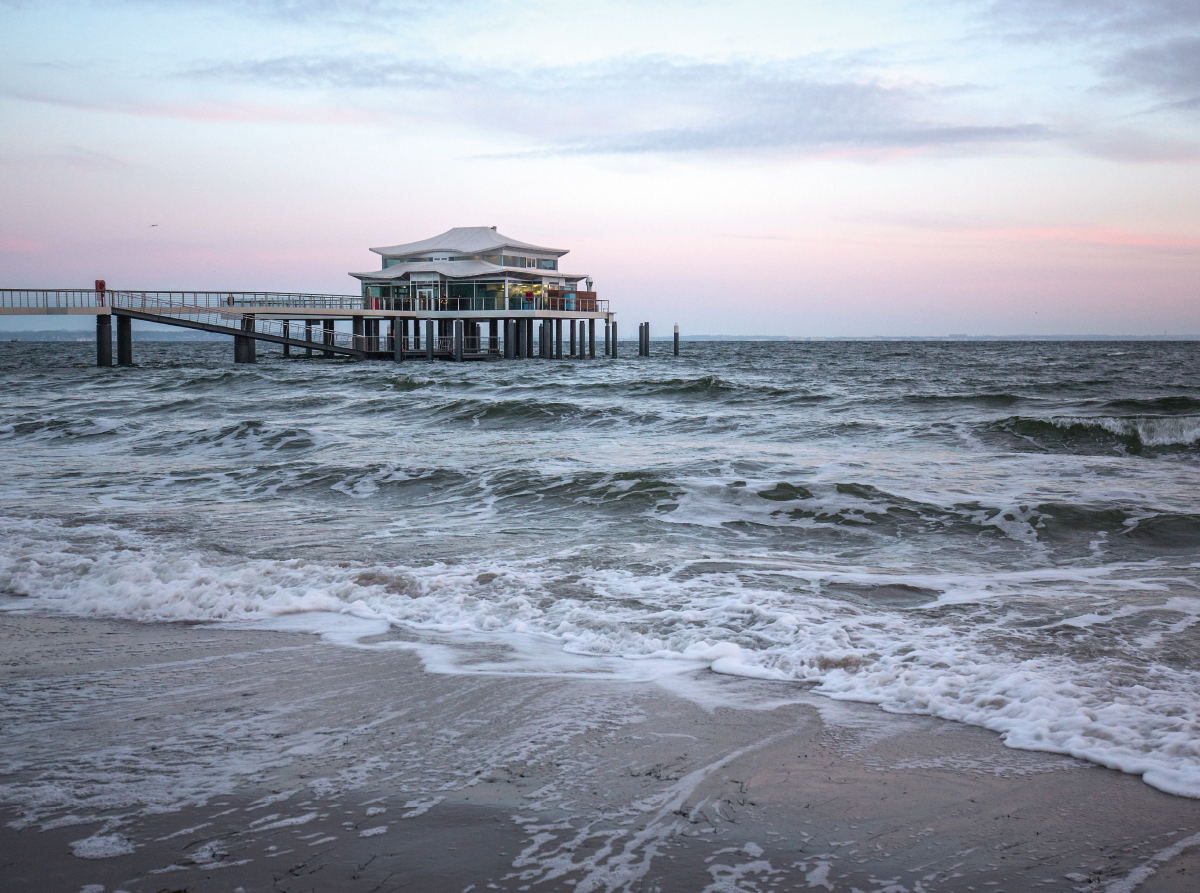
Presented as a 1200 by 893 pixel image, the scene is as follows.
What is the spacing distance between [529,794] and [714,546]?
5345 millimetres

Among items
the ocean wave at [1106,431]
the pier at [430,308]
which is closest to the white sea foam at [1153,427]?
the ocean wave at [1106,431]

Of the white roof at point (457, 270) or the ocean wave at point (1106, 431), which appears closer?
the ocean wave at point (1106, 431)

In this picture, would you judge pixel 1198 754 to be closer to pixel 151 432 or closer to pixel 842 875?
pixel 842 875

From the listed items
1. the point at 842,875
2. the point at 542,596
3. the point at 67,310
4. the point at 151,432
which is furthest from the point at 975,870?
the point at 67,310

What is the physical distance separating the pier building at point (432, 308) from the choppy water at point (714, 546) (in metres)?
27.0

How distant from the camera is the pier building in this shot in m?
45.3

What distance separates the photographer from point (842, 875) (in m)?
3.03

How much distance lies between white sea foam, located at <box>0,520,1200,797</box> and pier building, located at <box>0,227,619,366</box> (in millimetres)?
38121

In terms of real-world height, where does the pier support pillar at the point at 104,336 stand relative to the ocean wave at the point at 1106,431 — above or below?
above

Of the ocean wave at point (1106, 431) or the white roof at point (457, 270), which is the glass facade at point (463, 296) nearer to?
the white roof at point (457, 270)

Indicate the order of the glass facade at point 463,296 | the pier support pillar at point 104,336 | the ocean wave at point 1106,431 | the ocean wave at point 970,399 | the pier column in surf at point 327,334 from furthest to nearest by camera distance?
1. the glass facade at point 463,296
2. the pier column in surf at point 327,334
3. the pier support pillar at point 104,336
4. the ocean wave at point 970,399
5. the ocean wave at point 1106,431

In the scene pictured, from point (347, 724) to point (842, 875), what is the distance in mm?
2320

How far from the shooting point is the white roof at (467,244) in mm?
54406

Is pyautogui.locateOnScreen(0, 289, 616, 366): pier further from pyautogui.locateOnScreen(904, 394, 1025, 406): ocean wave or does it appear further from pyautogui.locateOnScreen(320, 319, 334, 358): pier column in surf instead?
pyautogui.locateOnScreen(904, 394, 1025, 406): ocean wave
